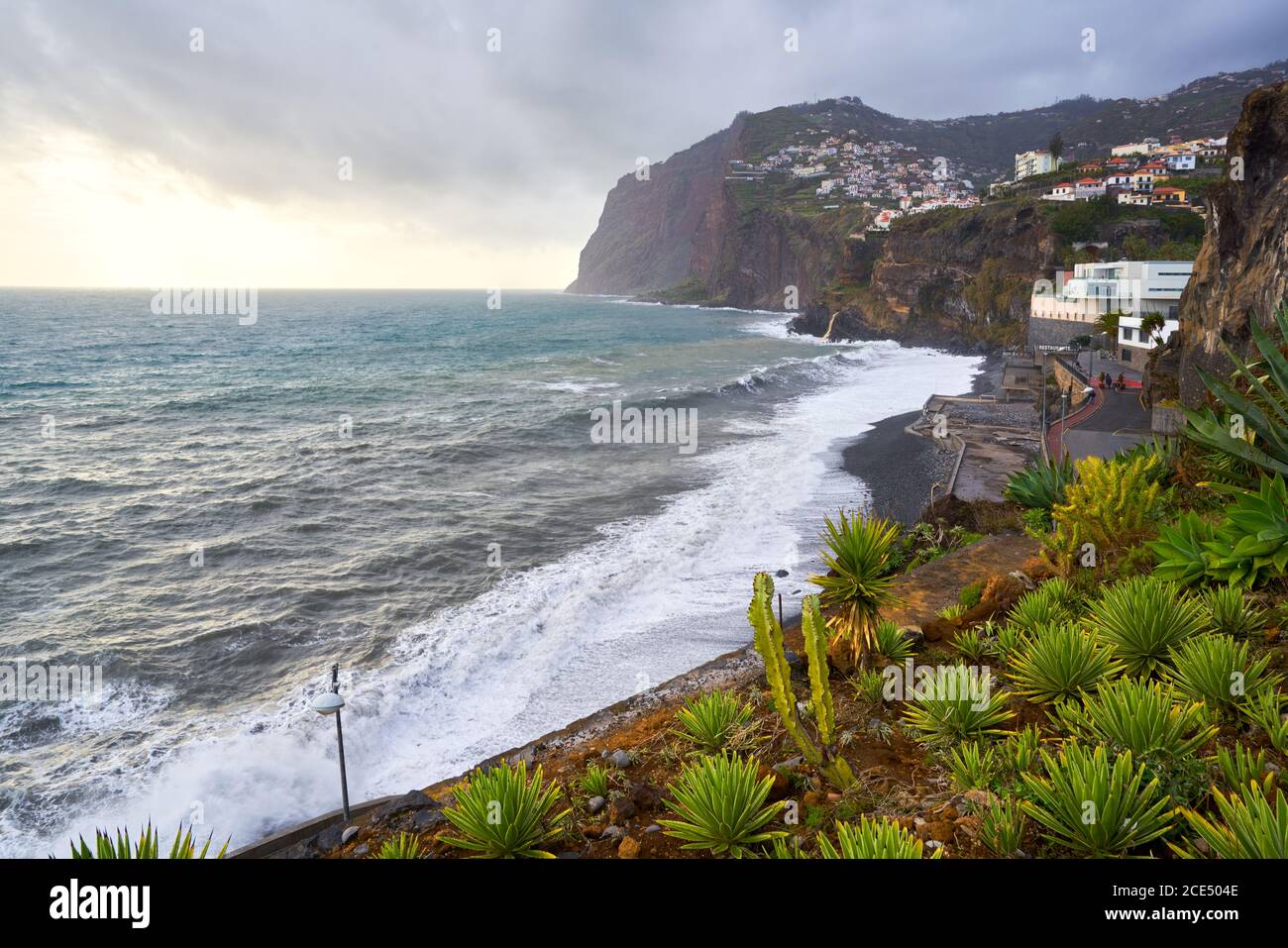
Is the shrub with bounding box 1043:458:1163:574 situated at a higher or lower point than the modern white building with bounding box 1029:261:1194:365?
lower

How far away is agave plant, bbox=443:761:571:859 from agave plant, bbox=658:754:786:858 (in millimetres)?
1062

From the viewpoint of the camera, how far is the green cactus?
18.8 feet

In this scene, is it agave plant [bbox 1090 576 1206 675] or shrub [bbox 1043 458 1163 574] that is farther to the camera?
shrub [bbox 1043 458 1163 574]

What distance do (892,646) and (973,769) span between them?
315 centimetres

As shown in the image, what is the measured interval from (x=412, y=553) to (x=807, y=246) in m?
128

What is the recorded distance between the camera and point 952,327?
82.5m

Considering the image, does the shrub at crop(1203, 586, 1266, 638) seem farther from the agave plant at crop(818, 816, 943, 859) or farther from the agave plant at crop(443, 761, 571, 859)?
the agave plant at crop(443, 761, 571, 859)

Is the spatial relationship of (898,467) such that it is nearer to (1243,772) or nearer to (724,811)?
(1243,772)

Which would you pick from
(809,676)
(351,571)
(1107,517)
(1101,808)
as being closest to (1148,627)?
(1101,808)

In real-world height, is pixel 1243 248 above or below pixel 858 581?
above

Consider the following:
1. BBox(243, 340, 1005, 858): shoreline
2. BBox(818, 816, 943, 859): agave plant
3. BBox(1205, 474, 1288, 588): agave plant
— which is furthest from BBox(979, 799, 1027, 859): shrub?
BBox(243, 340, 1005, 858): shoreline

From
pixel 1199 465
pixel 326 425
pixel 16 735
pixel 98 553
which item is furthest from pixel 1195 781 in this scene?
pixel 326 425

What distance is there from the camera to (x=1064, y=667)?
6.24 metres

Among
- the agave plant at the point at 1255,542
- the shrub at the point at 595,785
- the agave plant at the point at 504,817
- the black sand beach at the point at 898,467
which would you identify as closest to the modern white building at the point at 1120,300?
the black sand beach at the point at 898,467
